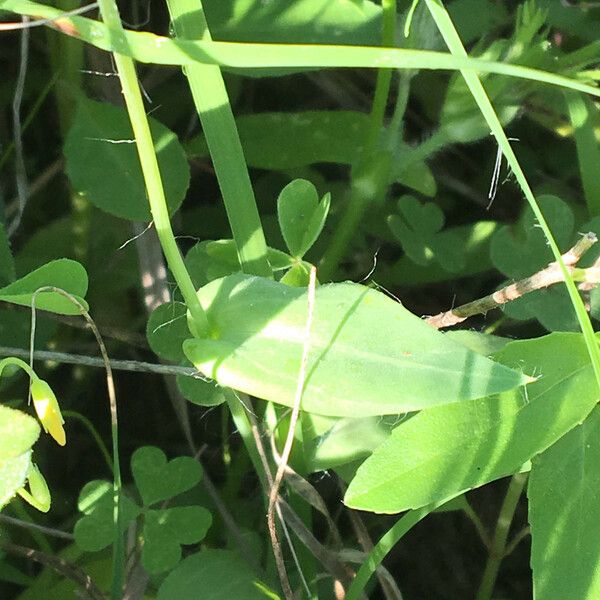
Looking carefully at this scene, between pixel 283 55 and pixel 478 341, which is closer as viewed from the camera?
pixel 283 55

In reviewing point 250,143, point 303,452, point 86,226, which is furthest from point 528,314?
point 86,226

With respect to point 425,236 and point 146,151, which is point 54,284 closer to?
point 146,151

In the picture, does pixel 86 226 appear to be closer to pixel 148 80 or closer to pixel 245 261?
pixel 148 80

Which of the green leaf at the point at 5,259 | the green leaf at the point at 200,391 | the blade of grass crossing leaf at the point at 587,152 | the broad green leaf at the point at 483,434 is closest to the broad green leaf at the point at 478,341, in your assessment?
the broad green leaf at the point at 483,434

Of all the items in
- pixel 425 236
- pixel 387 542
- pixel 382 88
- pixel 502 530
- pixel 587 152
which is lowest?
pixel 502 530

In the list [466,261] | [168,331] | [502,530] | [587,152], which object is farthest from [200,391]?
[587,152]
